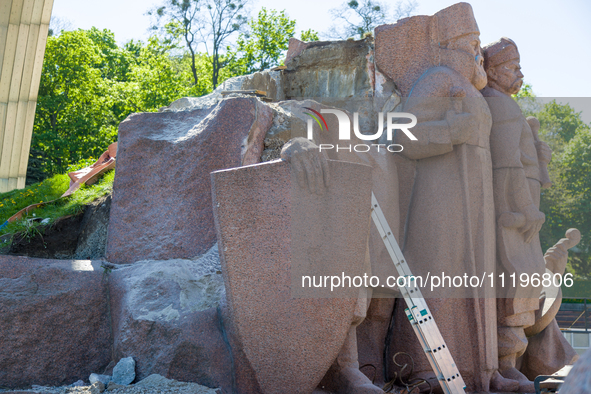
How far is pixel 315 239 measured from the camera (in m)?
3.41

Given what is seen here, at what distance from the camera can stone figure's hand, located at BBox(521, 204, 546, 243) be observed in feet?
16.9

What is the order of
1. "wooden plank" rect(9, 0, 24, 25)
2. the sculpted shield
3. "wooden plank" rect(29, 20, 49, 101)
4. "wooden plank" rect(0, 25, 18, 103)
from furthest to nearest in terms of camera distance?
"wooden plank" rect(29, 20, 49, 101)
"wooden plank" rect(0, 25, 18, 103)
"wooden plank" rect(9, 0, 24, 25)
the sculpted shield

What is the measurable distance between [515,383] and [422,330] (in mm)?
1259

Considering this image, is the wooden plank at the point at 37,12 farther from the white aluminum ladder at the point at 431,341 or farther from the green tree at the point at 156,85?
the white aluminum ladder at the point at 431,341

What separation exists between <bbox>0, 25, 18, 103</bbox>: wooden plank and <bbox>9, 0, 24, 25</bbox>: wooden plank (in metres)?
0.17

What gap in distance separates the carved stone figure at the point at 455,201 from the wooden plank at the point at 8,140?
14.4 metres

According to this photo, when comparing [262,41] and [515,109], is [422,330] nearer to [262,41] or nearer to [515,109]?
[515,109]

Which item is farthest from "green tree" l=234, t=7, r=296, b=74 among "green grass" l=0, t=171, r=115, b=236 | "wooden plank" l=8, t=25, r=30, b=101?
"green grass" l=0, t=171, r=115, b=236

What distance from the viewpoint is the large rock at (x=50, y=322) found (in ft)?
11.4

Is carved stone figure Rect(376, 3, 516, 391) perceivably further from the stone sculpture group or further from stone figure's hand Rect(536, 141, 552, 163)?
stone figure's hand Rect(536, 141, 552, 163)

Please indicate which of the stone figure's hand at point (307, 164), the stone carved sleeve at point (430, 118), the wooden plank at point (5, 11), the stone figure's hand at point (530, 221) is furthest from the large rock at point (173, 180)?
the wooden plank at point (5, 11)

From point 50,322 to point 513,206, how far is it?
3.82 m

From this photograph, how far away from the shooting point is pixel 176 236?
165 inches

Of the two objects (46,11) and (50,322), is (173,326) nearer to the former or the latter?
(50,322)
